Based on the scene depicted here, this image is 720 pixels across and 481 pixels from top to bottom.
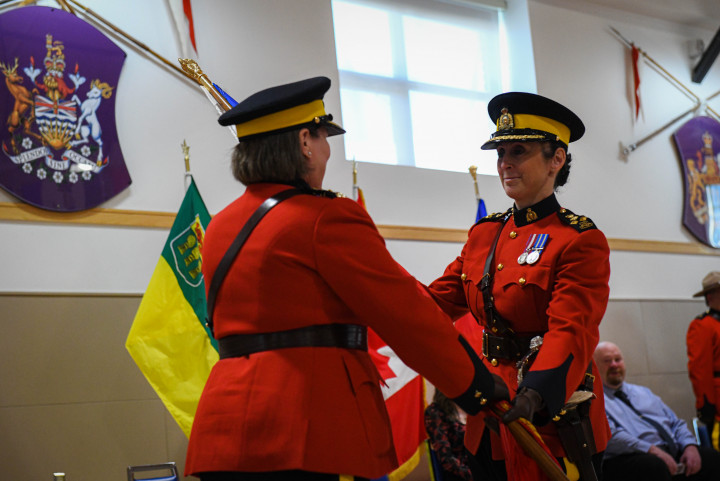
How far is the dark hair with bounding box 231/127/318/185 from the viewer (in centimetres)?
169

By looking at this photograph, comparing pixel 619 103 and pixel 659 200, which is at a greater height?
pixel 619 103

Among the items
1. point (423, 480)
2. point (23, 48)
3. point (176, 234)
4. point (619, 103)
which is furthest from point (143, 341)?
point (619, 103)

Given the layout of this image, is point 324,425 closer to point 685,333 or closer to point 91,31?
point 91,31

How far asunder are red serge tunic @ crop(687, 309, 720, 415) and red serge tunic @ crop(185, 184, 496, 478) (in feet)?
15.4

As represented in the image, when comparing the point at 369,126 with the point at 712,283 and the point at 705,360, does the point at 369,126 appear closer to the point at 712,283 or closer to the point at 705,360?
the point at 712,283

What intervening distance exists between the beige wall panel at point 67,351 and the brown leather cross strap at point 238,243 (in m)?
2.56

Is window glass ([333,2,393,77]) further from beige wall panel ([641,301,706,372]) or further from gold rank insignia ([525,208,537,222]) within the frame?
gold rank insignia ([525,208,537,222])

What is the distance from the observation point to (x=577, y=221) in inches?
84.5

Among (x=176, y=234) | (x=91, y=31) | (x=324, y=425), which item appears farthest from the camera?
(x=91, y=31)

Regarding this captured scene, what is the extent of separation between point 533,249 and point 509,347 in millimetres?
283

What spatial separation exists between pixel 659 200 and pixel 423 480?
3371mm

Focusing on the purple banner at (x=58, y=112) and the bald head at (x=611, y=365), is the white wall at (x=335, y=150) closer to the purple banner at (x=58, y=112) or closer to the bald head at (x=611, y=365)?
the purple banner at (x=58, y=112)

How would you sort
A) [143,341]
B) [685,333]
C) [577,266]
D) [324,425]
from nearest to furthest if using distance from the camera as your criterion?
[324,425] → [577,266] → [143,341] → [685,333]

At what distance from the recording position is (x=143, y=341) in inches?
144
